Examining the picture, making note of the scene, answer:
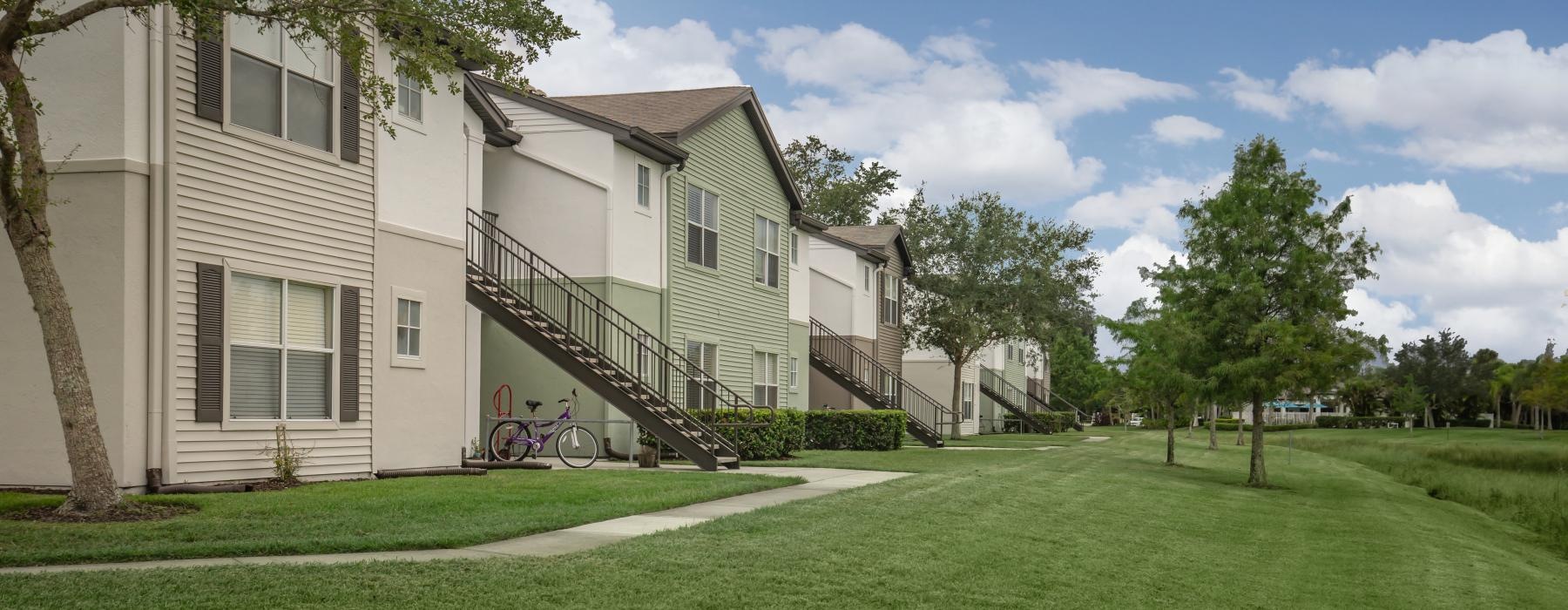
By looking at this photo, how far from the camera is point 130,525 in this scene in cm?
1025

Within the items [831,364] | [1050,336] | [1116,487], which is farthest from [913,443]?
[1116,487]

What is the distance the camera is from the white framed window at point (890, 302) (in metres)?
43.2

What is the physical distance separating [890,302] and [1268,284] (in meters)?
20.9

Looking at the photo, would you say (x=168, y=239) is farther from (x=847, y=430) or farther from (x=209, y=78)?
(x=847, y=430)

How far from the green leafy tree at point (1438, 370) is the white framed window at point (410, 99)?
254ft

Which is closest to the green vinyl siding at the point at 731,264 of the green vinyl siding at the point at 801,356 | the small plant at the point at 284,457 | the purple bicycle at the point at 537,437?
the green vinyl siding at the point at 801,356

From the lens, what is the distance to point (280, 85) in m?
14.7

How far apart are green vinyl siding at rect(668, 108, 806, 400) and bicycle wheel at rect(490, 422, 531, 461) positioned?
4.71 meters

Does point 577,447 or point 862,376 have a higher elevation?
point 862,376

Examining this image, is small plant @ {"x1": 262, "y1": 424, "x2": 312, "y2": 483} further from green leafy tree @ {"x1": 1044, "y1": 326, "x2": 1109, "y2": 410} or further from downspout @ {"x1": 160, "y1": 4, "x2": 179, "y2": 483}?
green leafy tree @ {"x1": 1044, "y1": 326, "x2": 1109, "y2": 410}

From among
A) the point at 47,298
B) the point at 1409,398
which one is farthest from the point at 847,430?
the point at 1409,398

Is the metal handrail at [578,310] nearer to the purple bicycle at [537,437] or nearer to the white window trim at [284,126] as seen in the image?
the purple bicycle at [537,437]

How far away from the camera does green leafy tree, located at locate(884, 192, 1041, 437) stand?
42.5m

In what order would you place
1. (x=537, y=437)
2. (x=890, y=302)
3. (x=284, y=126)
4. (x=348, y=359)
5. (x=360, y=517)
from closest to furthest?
1. (x=360, y=517)
2. (x=284, y=126)
3. (x=348, y=359)
4. (x=537, y=437)
5. (x=890, y=302)
